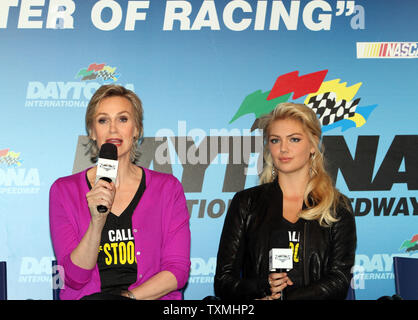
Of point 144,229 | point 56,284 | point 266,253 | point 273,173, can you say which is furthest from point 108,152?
point 273,173

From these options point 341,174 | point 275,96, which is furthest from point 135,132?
point 341,174

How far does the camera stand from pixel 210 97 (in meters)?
4.08

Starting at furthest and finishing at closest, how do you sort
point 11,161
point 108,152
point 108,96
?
point 11,161 < point 108,96 < point 108,152

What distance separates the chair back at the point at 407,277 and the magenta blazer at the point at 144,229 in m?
1.23

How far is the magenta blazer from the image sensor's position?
107 inches

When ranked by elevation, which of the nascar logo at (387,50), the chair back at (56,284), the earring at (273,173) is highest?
the nascar logo at (387,50)

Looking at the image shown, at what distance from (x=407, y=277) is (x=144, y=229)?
1.51 meters

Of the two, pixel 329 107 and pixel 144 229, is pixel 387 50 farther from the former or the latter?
pixel 144 229

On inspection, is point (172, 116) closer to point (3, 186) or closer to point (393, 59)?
point (3, 186)

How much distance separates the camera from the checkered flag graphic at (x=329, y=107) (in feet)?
13.5

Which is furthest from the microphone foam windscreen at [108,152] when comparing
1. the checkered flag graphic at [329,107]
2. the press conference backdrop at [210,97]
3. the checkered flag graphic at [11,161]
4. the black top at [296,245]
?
the checkered flag graphic at [329,107]

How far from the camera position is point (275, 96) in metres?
4.09

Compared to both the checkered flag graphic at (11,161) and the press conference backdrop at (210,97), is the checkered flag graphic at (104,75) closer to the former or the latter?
the press conference backdrop at (210,97)

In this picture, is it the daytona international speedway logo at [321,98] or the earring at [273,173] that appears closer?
the earring at [273,173]
